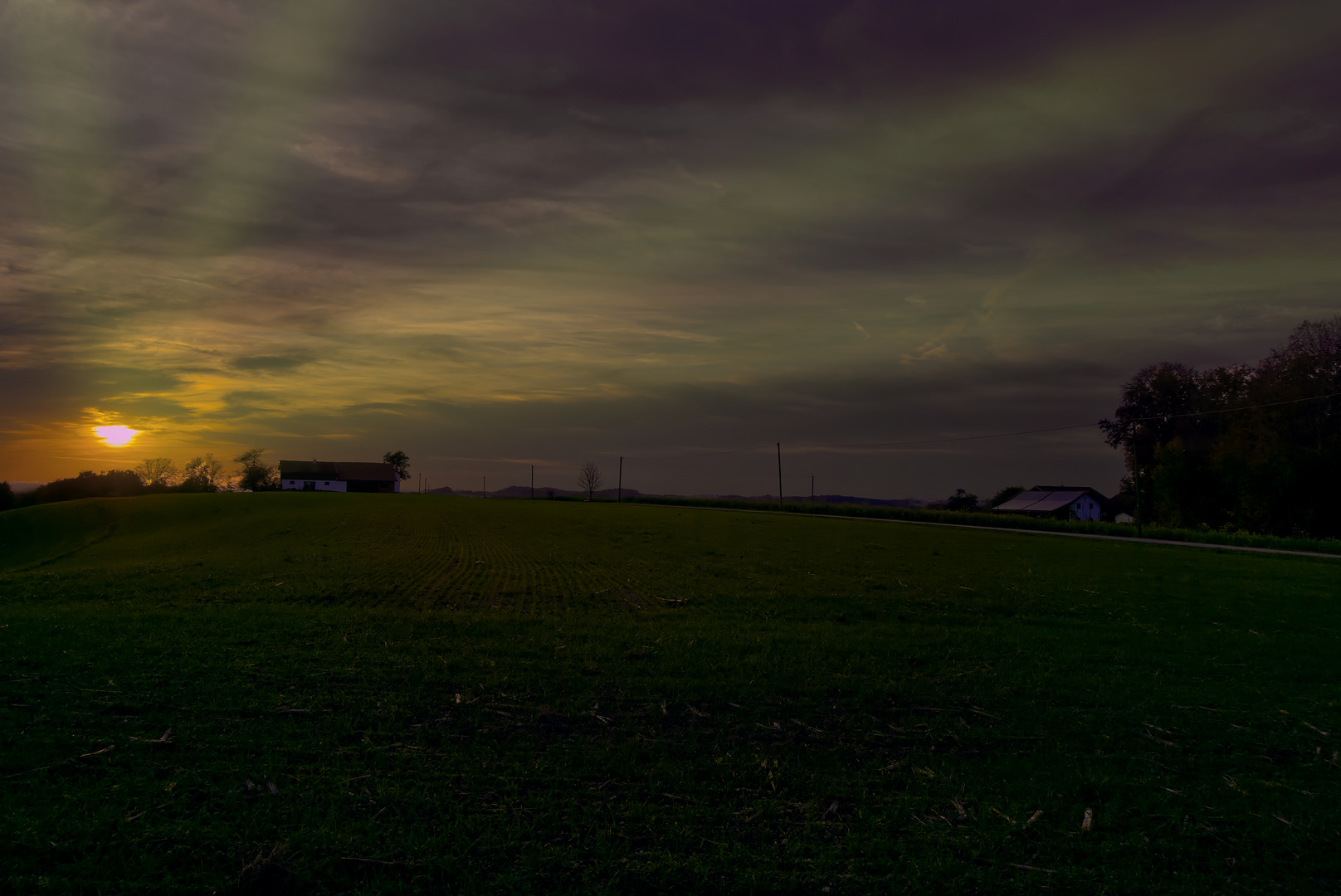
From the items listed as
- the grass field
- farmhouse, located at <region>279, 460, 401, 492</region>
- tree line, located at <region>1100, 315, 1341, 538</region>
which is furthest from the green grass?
farmhouse, located at <region>279, 460, 401, 492</region>

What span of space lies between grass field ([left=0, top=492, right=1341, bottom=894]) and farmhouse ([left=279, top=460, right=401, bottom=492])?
133072 millimetres

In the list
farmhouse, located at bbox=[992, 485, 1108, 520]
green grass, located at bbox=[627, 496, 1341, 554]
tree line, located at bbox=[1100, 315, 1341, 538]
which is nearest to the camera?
green grass, located at bbox=[627, 496, 1341, 554]

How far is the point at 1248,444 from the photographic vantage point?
2798 inches

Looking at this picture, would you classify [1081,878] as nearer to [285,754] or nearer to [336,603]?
[285,754]

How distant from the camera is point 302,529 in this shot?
34500 mm

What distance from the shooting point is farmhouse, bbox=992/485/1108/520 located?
367ft

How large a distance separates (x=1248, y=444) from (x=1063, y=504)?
1682 inches

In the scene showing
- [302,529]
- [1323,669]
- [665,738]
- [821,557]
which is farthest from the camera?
[302,529]

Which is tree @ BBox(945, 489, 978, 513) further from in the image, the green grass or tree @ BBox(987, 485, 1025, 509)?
the green grass

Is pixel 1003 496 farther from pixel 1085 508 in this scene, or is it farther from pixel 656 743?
pixel 656 743

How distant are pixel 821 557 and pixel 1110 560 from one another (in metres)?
13.2

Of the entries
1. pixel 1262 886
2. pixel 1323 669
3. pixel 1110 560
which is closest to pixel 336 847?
pixel 1262 886

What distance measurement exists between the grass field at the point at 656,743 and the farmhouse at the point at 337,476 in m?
133

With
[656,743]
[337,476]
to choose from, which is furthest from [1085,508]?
[337,476]
